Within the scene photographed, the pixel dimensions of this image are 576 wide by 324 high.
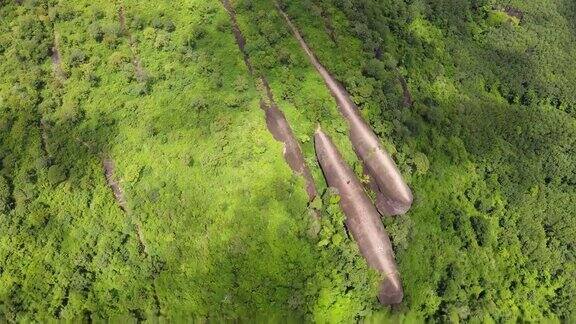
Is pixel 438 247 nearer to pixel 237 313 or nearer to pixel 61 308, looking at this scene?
pixel 237 313

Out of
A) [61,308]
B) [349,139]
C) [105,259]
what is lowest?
[61,308]

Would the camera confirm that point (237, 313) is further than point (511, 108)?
No

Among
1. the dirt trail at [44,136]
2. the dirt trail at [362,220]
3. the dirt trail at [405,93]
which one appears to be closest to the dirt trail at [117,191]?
the dirt trail at [44,136]

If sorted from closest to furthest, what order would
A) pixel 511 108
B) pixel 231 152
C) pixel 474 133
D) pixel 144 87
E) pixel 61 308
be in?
pixel 61 308 → pixel 231 152 → pixel 144 87 → pixel 474 133 → pixel 511 108

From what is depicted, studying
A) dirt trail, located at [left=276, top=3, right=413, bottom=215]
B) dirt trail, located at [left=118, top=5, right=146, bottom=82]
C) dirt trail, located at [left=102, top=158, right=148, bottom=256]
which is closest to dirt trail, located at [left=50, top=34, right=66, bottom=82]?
dirt trail, located at [left=118, top=5, right=146, bottom=82]

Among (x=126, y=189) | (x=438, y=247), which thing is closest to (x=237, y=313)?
(x=126, y=189)

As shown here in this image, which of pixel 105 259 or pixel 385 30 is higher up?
pixel 385 30
